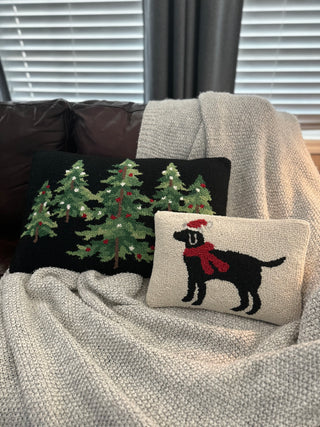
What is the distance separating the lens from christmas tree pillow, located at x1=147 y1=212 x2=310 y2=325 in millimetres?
770

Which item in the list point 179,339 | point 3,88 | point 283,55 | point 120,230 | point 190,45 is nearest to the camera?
point 179,339

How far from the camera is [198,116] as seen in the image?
1052mm

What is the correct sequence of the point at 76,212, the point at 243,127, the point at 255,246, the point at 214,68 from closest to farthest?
1. the point at 255,246
2. the point at 76,212
3. the point at 243,127
4. the point at 214,68

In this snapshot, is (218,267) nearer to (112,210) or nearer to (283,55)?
(112,210)

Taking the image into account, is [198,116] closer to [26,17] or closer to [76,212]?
[76,212]

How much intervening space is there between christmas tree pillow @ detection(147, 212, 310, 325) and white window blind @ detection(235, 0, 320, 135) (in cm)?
107

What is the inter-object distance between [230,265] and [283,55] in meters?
1.22

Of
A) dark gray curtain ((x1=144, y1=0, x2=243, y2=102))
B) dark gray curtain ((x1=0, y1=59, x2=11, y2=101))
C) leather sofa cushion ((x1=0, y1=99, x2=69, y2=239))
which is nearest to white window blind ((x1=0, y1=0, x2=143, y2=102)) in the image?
dark gray curtain ((x1=0, y1=59, x2=11, y2=101))

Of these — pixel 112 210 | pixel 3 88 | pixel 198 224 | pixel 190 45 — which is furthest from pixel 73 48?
pixel 198 224

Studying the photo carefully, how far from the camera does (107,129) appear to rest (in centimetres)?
107

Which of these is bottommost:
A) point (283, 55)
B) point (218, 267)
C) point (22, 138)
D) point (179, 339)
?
point (179, 339)

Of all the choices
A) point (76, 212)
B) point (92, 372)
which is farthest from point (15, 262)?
point (92, 372)

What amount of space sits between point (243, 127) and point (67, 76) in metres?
1.11

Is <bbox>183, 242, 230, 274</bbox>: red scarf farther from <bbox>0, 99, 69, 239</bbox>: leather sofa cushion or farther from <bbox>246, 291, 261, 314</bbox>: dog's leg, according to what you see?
<bbox>0, 99, 69, 239</bbox>: leather sofa cushion
